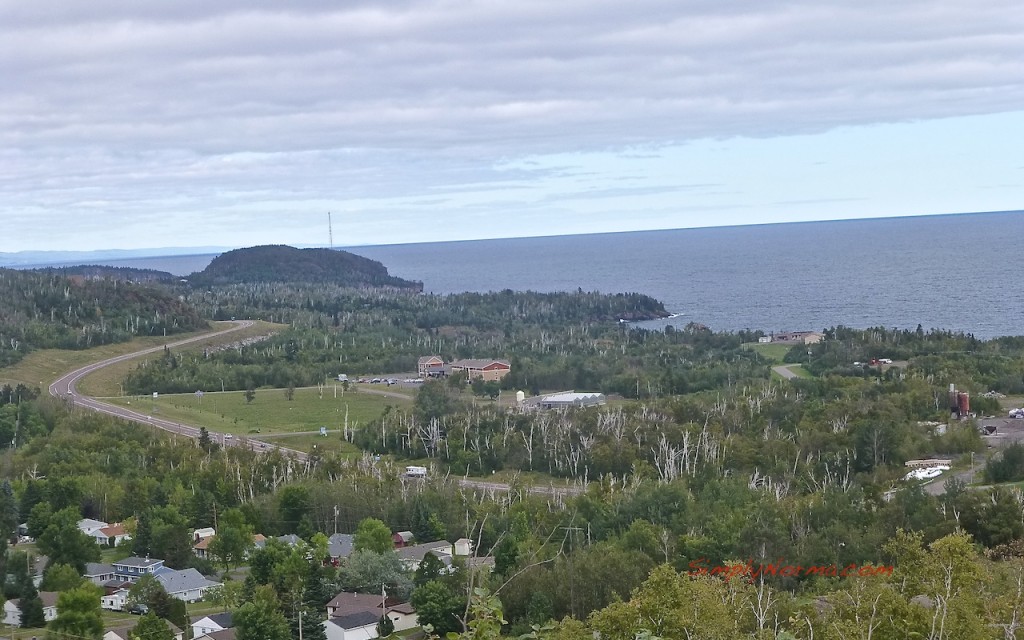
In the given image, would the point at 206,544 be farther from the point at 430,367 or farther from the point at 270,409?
the point at 430,367

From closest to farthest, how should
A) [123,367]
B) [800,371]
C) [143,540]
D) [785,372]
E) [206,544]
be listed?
[206,544]
[143,540]
[785,372]
[800,371]
[123,367]

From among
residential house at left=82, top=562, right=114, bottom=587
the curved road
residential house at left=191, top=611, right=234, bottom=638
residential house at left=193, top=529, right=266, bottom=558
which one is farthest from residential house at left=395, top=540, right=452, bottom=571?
the curved road

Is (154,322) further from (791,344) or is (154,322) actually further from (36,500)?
(36,500)

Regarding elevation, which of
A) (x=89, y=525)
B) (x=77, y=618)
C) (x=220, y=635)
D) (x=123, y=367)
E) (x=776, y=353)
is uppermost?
(x=123, y=367)

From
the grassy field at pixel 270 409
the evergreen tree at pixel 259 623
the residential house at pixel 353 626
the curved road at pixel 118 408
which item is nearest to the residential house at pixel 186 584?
the residential house at pixel 353 626

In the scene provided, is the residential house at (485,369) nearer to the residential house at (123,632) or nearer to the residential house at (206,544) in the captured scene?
the residential house at (206,544)

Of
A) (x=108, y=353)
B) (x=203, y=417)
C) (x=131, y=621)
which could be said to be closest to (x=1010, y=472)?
(x=131, y=621)

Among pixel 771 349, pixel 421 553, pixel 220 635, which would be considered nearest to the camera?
pixel 220 635

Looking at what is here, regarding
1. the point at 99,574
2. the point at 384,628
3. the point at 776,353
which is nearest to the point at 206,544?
the point at 99,574
